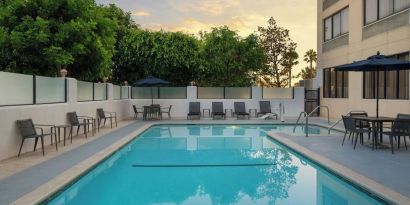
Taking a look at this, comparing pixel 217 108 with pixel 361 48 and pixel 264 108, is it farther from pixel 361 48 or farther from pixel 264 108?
pixel 361 48

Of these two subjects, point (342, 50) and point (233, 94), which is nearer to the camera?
point (342, 50)

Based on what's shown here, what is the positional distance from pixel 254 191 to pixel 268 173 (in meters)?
1.51

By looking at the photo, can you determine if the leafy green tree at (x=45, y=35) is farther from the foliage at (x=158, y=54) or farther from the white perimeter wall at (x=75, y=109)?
the foliage at (x=158, y=54)

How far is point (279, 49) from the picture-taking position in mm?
43531

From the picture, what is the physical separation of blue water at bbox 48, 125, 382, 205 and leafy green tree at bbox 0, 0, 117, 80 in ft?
30.3

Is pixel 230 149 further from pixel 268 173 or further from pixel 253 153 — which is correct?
pixel 268 173

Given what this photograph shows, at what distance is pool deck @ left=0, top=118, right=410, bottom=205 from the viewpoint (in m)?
6.08

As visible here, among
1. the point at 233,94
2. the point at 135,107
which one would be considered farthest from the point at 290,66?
the point at 135,107

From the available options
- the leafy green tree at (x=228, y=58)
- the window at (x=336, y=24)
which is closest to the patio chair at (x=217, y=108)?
the leafy green tree at (x=228, y=58)

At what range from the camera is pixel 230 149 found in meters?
11.9

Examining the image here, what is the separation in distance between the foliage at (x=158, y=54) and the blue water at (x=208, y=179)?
1552 centimetres

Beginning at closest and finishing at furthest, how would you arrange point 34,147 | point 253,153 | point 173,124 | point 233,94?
point 34,147 → point 253,153 → point 173,124 → point 233,94

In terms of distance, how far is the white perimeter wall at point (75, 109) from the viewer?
28.8ft

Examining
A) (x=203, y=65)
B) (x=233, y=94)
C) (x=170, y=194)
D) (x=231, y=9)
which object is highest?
(x=231, y=9)
